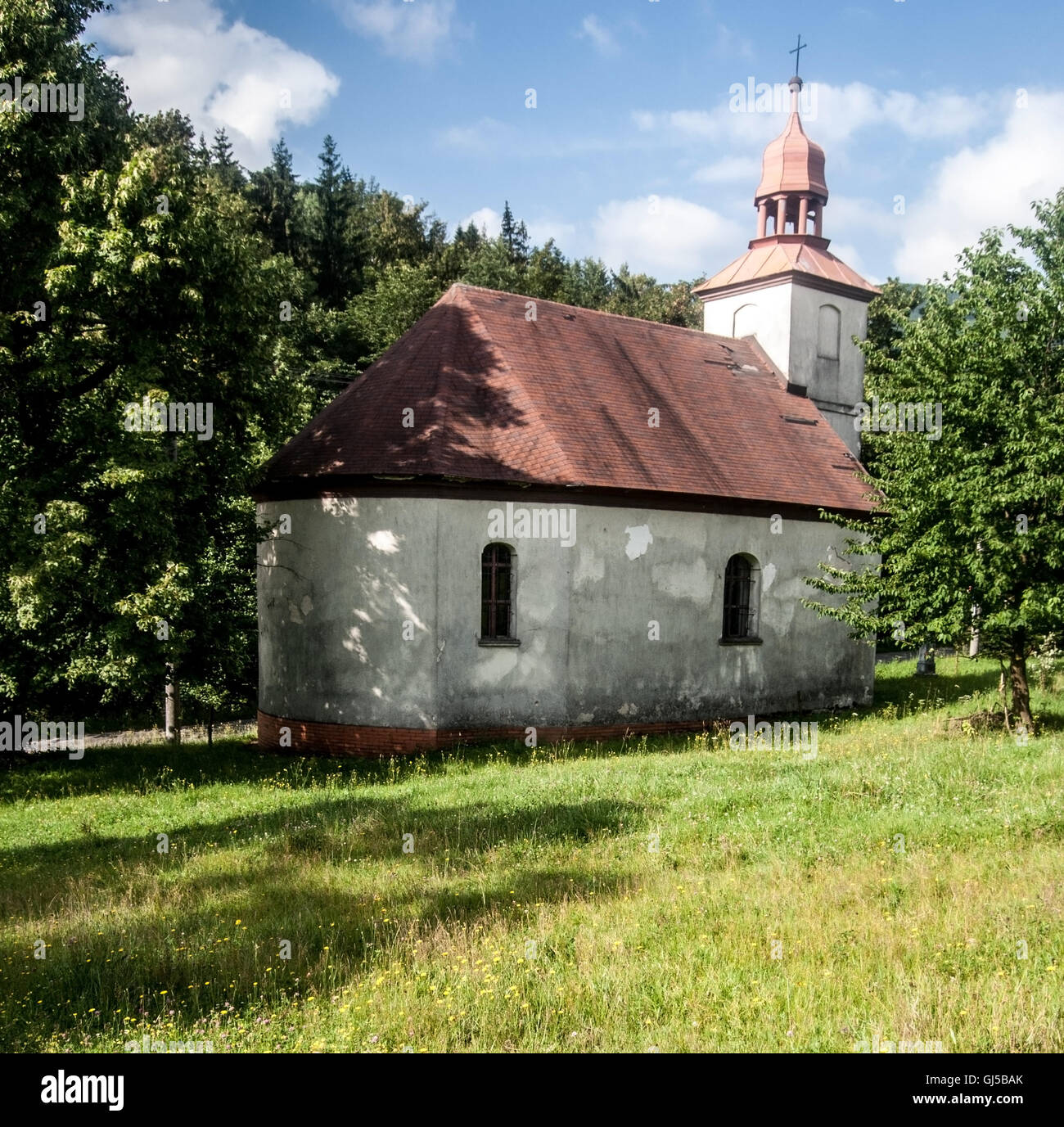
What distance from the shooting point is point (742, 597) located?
63.3 ft

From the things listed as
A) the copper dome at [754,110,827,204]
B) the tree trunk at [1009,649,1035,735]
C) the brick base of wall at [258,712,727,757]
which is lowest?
the brick base of wall at [258,712,727,757]

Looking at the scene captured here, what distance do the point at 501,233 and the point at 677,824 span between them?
53.7m

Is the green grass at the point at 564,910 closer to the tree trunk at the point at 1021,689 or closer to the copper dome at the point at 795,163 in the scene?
the tree trunk at the point at 1021,689

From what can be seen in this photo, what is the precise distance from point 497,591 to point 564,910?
9.65 meters

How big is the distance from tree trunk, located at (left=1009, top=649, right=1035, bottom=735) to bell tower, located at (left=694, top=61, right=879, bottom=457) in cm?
1004

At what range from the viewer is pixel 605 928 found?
6.76 m

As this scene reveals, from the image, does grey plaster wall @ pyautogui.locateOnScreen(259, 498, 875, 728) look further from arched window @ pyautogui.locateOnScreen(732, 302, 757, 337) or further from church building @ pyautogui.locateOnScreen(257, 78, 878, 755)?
arched window @ pyautogui.locateOnScreen(732, 302, 757, 337)

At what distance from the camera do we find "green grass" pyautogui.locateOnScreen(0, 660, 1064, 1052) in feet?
17.4

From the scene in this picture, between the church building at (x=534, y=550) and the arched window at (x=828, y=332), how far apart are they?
4512 millimetres

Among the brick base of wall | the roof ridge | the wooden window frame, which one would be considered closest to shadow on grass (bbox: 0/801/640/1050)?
the brick base of wall

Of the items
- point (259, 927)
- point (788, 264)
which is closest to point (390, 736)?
point (259, 927)
